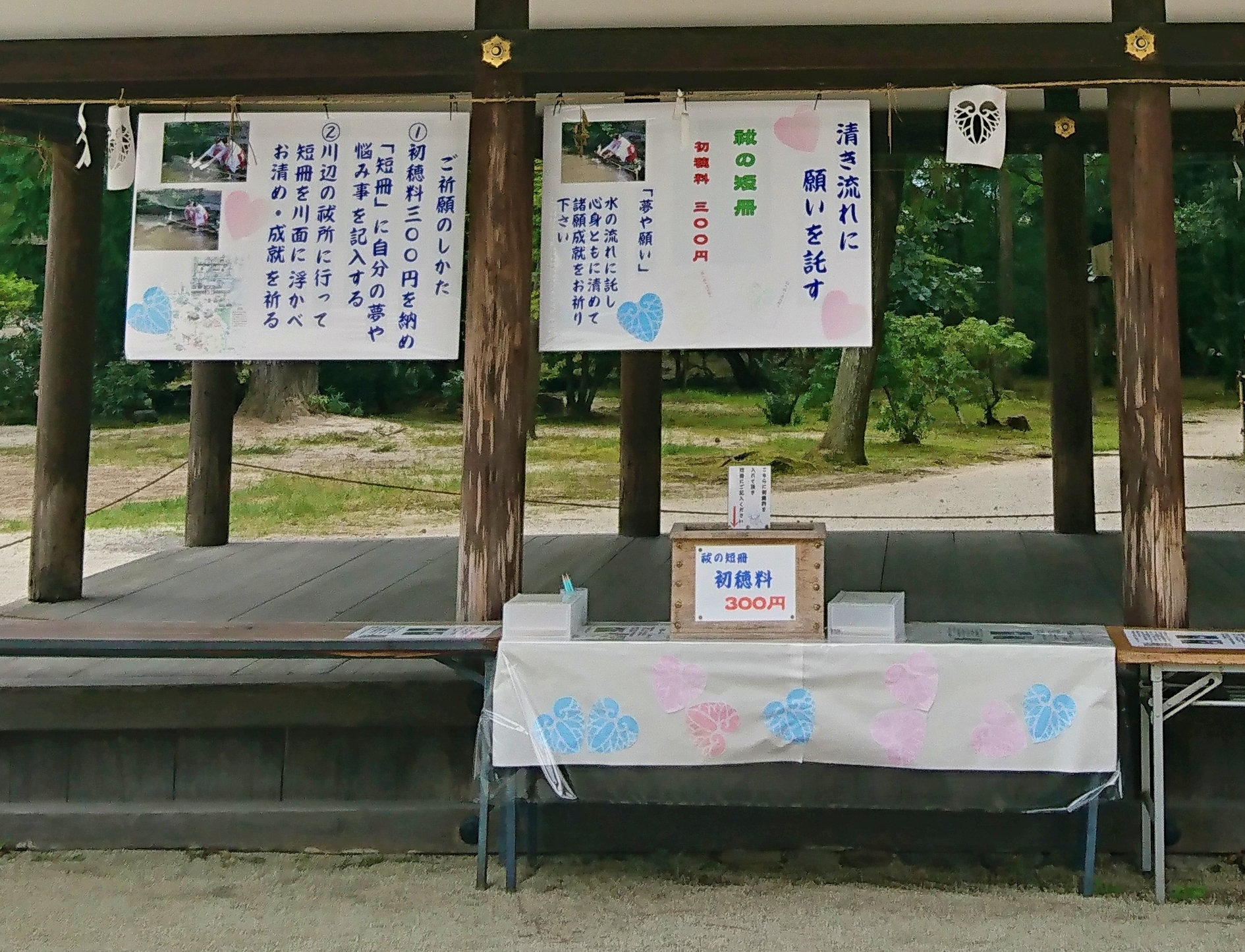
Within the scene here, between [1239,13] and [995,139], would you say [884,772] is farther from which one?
[1239,13]

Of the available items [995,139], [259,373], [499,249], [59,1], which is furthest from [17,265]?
[995,139]

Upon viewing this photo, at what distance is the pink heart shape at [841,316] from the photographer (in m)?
4.01

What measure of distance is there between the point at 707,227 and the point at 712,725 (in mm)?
1863

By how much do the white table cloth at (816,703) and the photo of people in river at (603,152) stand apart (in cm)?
182

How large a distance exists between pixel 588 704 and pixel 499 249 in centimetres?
170

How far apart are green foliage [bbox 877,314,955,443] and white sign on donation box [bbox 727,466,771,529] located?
38.9 ft

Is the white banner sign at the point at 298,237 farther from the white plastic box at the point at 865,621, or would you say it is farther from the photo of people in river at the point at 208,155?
the white plastic box at the point at 865,621

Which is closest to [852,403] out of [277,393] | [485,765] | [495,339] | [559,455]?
[559,455]

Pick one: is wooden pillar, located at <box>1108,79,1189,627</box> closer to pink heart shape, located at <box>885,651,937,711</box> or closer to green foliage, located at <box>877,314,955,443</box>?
pink heart shape, located at <box>885,651,937,711</box>

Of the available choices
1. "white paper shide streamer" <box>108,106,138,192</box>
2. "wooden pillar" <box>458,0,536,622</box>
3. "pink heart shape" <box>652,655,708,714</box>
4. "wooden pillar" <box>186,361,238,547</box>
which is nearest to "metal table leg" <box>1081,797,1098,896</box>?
"pink heart shape" <box>652,655,708,714</box>

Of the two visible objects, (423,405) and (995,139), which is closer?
(995,139)

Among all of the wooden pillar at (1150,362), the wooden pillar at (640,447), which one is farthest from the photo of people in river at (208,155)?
the wooden pillar at (640,447)

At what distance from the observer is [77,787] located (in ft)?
13.4

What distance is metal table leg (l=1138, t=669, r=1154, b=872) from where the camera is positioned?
3.62 m
